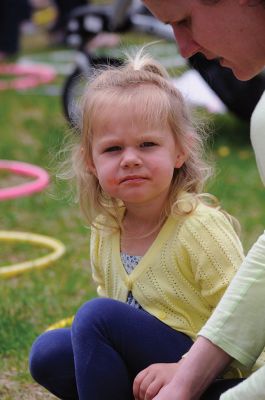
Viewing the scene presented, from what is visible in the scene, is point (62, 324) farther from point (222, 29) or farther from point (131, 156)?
point (222, 29)

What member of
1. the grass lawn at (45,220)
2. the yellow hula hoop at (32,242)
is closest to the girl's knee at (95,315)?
the grass lawn at (45,220)

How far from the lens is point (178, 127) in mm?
2678

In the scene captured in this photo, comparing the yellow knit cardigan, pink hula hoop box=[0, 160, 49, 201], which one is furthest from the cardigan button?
pink hula hoop box=[0, 160, 49, 201]

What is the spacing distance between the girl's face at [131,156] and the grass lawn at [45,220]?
18.1 inches

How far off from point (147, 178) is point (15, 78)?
27.6 feet

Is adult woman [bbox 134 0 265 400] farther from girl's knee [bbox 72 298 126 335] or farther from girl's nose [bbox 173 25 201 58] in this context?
girl's knee [bbox 72 298 126 335]

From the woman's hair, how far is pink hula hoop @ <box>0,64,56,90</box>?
6994 millimetres

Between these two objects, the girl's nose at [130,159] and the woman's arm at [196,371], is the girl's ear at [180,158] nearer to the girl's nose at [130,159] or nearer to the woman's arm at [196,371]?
the girl's nose at [130,159]

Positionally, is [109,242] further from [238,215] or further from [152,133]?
[238,215]

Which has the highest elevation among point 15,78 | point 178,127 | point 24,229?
point 178,127

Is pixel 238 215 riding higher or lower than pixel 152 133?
lower

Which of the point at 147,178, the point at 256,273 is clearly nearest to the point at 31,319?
the point at 147,178

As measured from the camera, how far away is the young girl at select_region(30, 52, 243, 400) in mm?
2496

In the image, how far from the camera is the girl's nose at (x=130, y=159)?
257cm
